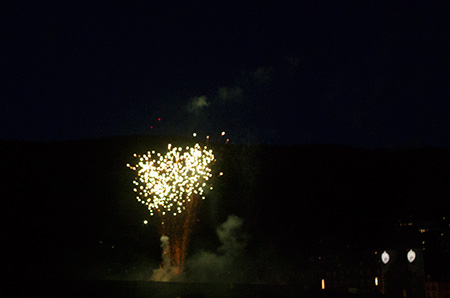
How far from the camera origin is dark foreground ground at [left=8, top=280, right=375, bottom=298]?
21.7 ft

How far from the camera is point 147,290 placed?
297 inches

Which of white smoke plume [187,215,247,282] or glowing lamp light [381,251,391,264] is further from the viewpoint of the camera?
white smoke plume [187,215,247,282]

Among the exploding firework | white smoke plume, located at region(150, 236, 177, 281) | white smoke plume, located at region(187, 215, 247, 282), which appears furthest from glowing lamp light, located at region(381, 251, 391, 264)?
the exploding firework

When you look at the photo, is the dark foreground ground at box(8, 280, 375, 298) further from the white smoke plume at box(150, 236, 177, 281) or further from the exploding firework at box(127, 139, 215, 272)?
the exploding firework at box(127, 139, 215, 272)

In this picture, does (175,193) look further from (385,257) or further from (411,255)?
(411,255)

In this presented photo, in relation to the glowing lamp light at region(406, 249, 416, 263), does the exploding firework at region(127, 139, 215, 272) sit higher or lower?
higher

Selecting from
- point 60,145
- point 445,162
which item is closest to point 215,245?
point 60,145

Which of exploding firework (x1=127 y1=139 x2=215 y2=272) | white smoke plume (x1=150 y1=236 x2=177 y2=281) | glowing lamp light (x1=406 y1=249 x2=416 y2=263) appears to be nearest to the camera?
glowing lamp light (x1=406 y1=249 x2=416 y2=263)

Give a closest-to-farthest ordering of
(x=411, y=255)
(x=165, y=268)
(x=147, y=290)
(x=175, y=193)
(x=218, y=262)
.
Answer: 1. (x=147, y=290)
2. (x=411, y=255)
3. (x=175, y=193)
4. (x=165, y=268)
5. (x=218, y=262)


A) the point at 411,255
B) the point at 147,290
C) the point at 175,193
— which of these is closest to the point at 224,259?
the point at 175,193

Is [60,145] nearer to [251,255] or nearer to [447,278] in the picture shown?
[251,255]

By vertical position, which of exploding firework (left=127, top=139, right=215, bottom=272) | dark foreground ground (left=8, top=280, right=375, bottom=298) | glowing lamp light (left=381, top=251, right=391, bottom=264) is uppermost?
exploding firework (left=127, top=139, right=215, bottom=272)

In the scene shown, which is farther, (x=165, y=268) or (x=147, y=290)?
(x=165, y=268)

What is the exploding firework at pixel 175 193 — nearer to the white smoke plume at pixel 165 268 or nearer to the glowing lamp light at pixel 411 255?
the white smoke plume at pixel 165 268
